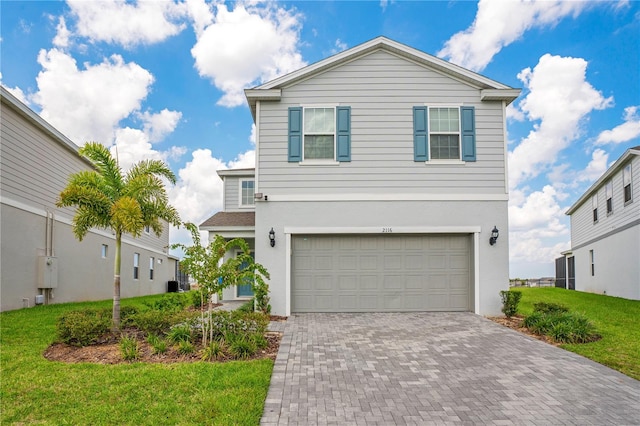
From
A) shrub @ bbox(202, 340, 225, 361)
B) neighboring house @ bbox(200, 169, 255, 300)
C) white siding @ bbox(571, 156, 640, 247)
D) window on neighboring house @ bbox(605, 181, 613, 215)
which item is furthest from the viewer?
window on neighboring house @ bbox(605, 181, 613, 215)

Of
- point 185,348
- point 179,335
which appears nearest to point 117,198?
point 179,335

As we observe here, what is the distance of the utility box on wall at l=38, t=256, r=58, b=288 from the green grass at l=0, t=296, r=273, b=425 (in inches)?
288

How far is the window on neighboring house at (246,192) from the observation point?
17.7 meters

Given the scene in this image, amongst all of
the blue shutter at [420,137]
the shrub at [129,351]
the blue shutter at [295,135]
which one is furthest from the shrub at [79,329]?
the blue shutter at [420,137]

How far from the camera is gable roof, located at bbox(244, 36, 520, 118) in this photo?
1163 centimetres

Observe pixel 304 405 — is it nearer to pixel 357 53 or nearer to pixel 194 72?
Result: pixel 357 53

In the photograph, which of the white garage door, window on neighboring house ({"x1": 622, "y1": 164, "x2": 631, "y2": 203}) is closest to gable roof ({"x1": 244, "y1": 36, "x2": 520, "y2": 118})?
the white garage door

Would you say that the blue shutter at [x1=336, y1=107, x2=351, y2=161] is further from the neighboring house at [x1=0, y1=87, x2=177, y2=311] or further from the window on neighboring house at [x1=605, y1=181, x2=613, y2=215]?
the window on neighboring house at [x1=605, y1=181, x2=613, y2=215]

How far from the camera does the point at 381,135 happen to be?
11.7 m

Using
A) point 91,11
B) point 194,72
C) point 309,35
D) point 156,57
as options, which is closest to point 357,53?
point 309,35

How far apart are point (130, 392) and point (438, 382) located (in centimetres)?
410

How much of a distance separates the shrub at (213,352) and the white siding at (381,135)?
5.48 m

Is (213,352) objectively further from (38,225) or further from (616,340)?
(38,225)

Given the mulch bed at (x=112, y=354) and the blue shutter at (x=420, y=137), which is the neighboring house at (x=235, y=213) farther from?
the mulch bed at (x=112, y=354)
